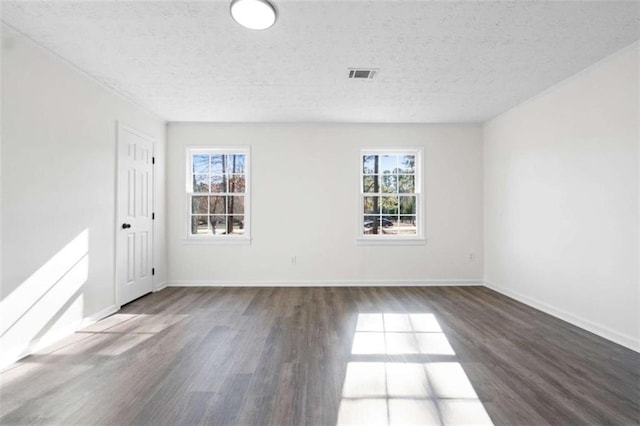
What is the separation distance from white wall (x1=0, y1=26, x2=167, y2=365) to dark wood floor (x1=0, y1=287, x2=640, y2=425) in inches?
12.8

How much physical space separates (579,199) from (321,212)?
316 cm

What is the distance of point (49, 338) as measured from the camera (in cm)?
264

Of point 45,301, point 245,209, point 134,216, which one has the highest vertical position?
point 245,209

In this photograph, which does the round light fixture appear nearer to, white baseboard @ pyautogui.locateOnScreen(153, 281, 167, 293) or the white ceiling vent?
the white ceiling vent

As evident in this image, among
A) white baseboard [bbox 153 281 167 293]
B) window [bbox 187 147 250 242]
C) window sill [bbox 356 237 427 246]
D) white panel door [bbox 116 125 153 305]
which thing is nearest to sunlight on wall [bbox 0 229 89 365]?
white panel door [bbox 116 125 153 305]

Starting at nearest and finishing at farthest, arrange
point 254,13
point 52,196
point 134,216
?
point 254,13
point 52,196
point 134,216

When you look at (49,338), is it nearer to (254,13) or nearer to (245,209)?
(245,209)

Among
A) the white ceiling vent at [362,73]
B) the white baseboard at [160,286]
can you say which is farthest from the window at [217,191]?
the white ceiling vent at [362,73]

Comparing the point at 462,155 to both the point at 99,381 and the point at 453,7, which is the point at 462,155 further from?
the point at 99,381

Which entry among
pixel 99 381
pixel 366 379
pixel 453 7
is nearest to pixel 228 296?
pixel 99 381

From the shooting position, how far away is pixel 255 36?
7.95 feet

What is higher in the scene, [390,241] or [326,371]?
[390,241]

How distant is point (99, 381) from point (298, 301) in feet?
7.30

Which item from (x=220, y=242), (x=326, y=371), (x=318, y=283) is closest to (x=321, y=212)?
(x=318, y=283)
